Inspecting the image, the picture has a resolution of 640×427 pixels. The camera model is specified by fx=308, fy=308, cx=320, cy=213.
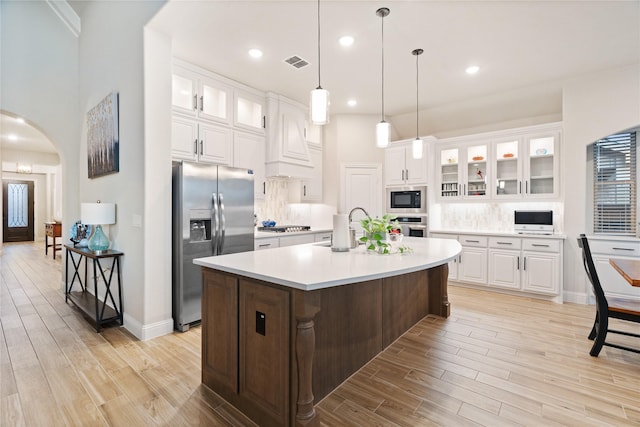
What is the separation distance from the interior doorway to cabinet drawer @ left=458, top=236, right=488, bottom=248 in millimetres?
14318

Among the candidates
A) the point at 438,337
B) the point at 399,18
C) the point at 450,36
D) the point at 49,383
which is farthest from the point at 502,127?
the point at 49,383

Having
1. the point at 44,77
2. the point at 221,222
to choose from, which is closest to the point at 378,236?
the point at 221,222

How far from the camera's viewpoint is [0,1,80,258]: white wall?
4.14 m

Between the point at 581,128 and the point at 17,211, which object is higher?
the point at 581,128

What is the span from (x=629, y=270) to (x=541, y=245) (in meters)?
1.91

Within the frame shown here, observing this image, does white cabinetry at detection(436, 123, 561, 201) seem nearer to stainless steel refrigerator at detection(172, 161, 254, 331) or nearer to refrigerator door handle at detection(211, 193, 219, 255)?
stainless steel refrigerator at detection(172, 161, 254, 331)

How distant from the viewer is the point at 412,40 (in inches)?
128

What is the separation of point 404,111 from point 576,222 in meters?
3.09

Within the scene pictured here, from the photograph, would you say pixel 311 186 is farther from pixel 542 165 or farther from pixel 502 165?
pixel 542 165

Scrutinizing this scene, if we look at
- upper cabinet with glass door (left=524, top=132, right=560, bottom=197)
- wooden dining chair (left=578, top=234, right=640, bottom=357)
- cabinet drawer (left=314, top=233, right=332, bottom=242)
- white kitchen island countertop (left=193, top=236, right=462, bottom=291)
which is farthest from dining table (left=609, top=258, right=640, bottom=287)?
cabinet drawer (left=314, top=233, right=332, bottom=242)

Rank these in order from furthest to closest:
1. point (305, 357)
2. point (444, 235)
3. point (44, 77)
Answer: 1. point (444, 235)
2. point (44, 77)
3. point (305, 357)

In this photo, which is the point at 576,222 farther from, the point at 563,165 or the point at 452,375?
the point at 452,375

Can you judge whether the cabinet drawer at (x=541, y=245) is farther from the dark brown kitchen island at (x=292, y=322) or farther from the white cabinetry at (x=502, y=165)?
the dark brown kitchen island at (x=292, y=322)

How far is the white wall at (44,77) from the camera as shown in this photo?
13.6ft
